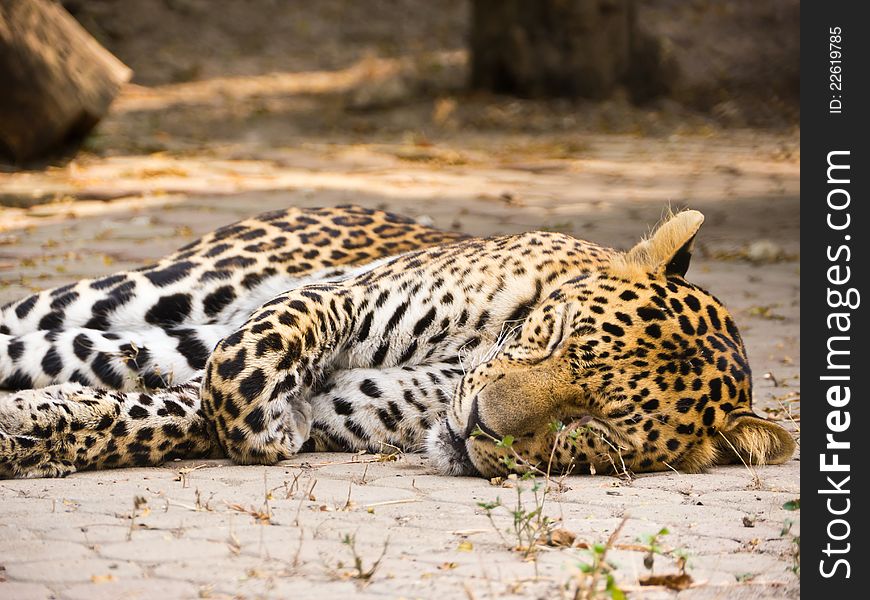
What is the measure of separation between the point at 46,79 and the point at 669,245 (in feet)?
25.5

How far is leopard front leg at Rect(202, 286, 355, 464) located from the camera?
462 centimetres

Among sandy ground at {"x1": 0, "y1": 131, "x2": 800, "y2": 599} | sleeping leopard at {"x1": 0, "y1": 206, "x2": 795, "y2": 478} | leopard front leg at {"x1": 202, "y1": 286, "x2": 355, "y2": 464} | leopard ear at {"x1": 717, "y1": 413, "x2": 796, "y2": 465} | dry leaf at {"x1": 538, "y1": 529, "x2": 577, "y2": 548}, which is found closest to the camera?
sandy ground at {"x1": 0, "y1": 131, "x2": 800, "y2": 599}

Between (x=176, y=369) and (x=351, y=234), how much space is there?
1.12 m

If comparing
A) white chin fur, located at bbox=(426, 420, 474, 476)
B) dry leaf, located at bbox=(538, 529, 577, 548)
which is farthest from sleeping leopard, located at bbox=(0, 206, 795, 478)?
dry leaf, located at bbox=(538, 529, 577, 548)

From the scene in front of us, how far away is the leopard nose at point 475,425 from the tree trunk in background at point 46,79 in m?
7.71

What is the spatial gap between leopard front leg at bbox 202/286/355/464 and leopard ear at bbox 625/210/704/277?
131 centimetres

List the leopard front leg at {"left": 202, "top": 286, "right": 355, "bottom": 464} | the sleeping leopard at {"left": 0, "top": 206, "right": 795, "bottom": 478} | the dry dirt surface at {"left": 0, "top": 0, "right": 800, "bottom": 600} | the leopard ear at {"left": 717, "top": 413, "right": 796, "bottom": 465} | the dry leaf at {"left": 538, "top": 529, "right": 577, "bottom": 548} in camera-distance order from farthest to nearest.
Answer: the leopard front leg at {"left": 202, "top": 286, "right": 355, "bottom": 464} < the leopard ear at {"left": 717, "top": 413, "right": 796, "bottom": 465} < the sleeping leopard at {"left": 0, "top": 206, "right": 795, "bottom": 478} < the dry leaf at {"left": 538, "top": 529, "right": 577, "bottom": 548} < the dry dirt surface at {"left": 0, "top": 0, "right": 800, "bottom": 600}

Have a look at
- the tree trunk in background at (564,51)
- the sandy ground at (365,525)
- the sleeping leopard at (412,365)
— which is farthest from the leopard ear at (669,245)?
the tree trunk in background at (564,51)

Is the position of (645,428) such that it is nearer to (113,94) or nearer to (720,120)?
(113,94)

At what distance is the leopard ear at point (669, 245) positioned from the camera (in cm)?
469

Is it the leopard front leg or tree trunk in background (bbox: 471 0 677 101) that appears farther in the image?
tree trunk in background (bbox: 471 0 677 101)

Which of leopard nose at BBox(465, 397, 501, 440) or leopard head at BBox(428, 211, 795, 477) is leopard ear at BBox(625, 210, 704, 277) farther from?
leopard nose at BBox(465, 397, 501, 440)

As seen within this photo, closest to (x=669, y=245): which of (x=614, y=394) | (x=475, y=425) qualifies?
(x=614, y=394)

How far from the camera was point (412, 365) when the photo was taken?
509 cm
